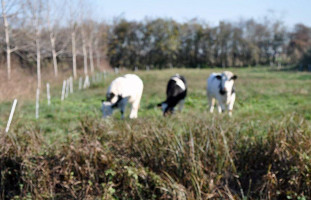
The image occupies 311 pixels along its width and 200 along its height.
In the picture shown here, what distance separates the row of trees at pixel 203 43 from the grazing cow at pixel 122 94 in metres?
43.7

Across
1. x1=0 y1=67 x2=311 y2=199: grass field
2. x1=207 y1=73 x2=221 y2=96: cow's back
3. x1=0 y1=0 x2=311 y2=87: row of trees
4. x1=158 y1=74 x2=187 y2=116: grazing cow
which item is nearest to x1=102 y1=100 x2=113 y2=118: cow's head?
x1=158 y1=74 x2=187 y2=116: grazing cow

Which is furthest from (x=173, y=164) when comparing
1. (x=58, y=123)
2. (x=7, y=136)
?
(x=58, y=123)

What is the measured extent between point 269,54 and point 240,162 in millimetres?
59983

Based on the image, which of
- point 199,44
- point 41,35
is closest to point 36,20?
point 41,35

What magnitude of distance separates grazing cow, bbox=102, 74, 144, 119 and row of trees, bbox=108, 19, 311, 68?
43.7 metres

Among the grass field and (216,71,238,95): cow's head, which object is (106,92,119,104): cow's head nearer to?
(216,71,238,95): cow's head

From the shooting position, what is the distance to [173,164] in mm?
5109

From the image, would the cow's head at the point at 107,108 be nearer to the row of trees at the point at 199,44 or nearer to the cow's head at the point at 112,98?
the cow's head at the point at 112,98

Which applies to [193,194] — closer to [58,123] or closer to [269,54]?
[58,123]

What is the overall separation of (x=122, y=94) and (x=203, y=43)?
51.5 m

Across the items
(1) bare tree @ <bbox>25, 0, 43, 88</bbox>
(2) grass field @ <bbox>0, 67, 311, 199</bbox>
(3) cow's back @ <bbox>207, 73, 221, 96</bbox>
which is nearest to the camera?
(2) grass field @ <bbox>0, 67, 311, 199</bbox>

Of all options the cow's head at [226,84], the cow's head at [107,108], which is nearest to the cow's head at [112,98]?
the cow's head at [107,108]

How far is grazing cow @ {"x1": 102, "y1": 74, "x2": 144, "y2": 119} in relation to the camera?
10.1 m

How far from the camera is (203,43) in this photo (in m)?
Answer: 60.5
